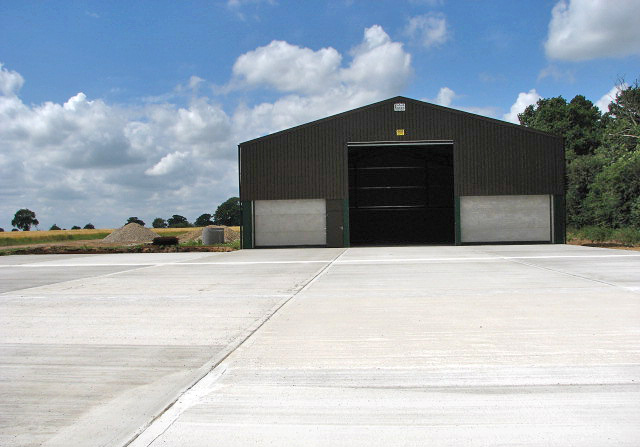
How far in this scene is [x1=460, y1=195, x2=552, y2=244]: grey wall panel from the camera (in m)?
26.9

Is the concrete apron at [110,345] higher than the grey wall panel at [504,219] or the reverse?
the reverse

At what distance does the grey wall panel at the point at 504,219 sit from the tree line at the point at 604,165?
20.2 ft

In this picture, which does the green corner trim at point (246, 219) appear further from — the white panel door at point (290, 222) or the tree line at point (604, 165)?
the tree line at point (604, 165)

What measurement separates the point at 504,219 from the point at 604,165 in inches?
486

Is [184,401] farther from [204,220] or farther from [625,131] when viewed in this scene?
[204,220]

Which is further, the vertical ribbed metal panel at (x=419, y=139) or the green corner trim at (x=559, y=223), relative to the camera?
the green corner trim at (x=559, y=223)

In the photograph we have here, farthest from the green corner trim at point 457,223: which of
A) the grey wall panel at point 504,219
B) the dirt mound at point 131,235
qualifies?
the dirt mound at point 131,235

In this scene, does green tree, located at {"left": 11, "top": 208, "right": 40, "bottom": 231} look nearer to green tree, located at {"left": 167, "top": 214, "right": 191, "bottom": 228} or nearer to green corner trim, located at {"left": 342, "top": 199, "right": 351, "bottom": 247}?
green tree, located at {"left": 167, "top": 214, "right": 191, "bottom": 228}

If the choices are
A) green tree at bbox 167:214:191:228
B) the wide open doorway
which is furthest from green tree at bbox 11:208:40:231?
the wide open doorway

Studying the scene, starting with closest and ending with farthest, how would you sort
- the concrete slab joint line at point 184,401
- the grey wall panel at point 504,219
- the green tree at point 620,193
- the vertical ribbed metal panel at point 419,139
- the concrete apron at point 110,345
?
1. the concrete slab joint line at point 184,401
2. the concrete apron at point 110,345
3. the vertical ribbed metal panel at point 419,139
4. the grey wall panel at point 504,219
5. the green tree at point 620,193

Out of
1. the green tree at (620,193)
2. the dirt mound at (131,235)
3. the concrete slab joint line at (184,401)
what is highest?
the green tree at (620,193)

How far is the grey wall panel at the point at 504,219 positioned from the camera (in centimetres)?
2686

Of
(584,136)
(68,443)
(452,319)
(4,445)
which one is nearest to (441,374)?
(452,319)

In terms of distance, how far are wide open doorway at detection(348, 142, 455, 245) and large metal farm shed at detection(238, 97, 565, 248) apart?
22.1 feet
